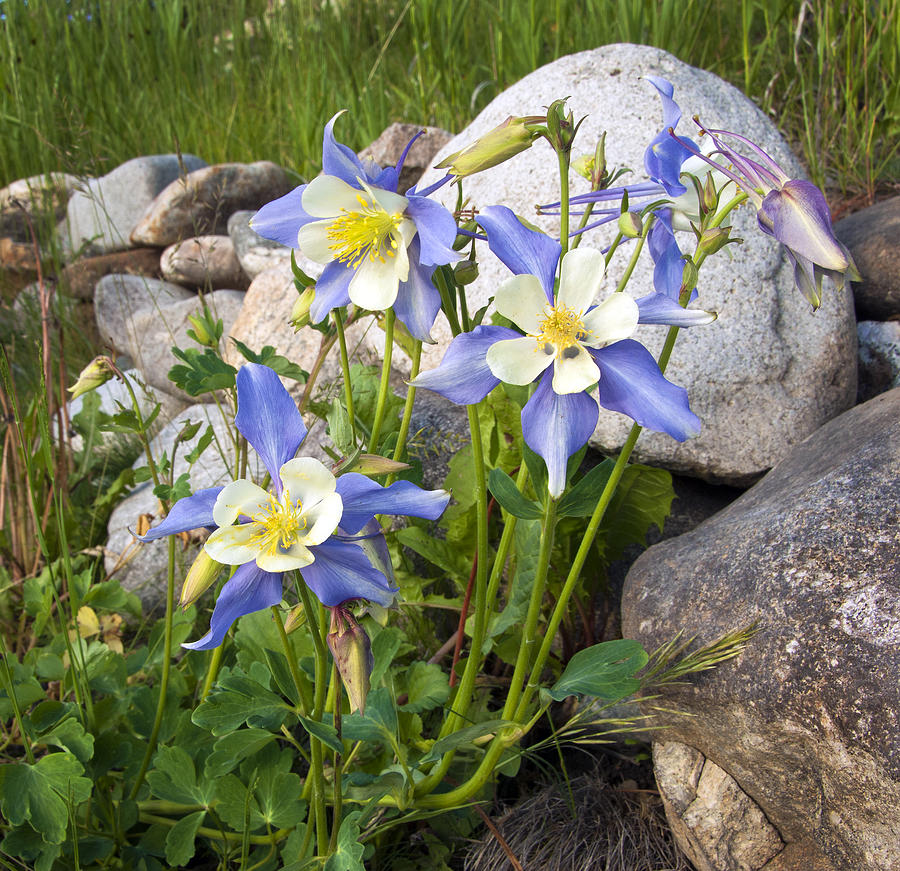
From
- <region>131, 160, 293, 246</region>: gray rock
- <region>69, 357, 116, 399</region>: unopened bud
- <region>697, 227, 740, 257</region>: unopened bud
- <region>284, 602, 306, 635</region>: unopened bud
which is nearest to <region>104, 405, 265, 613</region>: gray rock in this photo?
<region>69, 357, 116, 399</region>: unopened bud

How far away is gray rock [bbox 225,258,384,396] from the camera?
2764 mm

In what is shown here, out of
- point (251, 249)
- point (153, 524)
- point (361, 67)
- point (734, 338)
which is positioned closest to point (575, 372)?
point (734, 338)

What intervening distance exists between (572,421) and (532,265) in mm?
199

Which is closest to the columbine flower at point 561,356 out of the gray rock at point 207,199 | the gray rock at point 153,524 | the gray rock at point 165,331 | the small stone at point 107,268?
the gray rock at point 153,524

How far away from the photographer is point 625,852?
63.5 inches

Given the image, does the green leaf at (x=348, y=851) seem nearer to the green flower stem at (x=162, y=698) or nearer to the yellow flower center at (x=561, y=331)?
the green flower stem at (x=162, y=698)

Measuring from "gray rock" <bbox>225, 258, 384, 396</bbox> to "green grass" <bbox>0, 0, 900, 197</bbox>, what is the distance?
28.5 inches

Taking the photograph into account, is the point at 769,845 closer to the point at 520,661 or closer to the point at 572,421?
the point at 520,661

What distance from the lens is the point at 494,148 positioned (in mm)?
1018

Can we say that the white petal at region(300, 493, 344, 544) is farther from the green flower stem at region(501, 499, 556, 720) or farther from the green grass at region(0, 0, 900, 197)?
the green grass at region(0, 0, 900, 197)

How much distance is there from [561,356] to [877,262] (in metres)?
1.79

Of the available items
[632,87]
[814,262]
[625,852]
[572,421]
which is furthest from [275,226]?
[632,87]

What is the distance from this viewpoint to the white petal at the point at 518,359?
3.16ft

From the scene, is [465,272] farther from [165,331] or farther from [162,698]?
[165,331]
